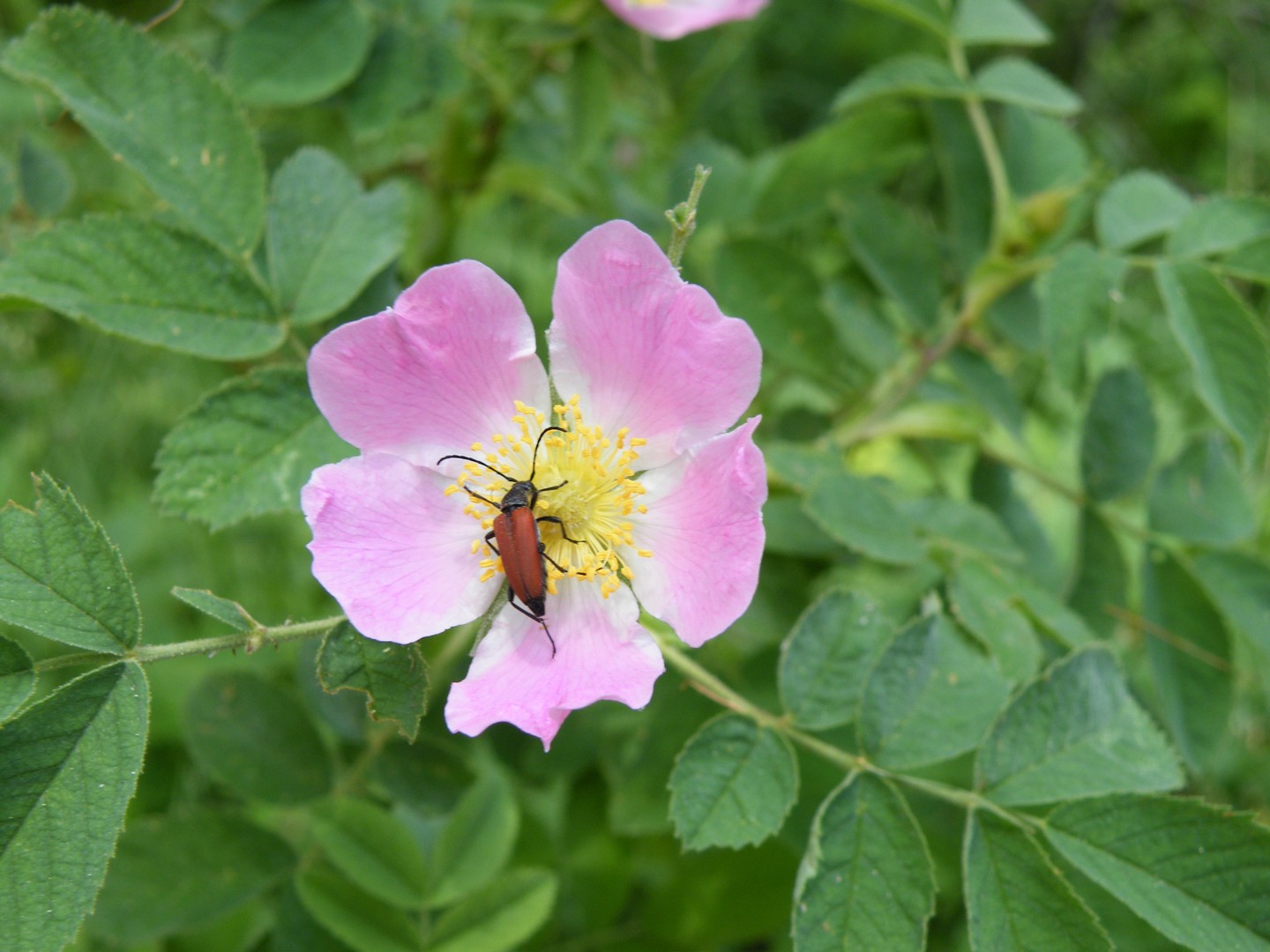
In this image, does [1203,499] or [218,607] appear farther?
[1203,499]

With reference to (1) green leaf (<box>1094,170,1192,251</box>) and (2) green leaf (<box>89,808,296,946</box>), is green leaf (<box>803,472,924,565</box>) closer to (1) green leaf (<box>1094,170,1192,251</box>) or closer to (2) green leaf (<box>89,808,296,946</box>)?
(1) green leaf (<box>1094,170,1192,251</box>)

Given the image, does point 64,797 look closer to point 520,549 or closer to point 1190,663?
point 520,549

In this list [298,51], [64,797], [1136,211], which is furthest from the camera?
[1136,211]

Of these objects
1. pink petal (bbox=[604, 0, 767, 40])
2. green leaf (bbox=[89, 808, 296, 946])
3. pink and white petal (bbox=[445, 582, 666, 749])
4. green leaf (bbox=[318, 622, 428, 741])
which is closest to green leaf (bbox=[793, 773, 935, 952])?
pink and white petal (bbox=[445, 582, 666, 749])

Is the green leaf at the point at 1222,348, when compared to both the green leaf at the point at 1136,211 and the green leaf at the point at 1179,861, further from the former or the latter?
the green leaf at the point at 1179,861

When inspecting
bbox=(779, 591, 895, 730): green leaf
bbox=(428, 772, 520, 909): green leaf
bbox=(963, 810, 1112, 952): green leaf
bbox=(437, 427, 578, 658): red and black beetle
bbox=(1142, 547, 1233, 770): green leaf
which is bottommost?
bbox=(1142, 547, 1233, 770): green leaf

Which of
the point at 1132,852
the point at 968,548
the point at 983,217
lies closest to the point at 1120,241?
the point at 983,217

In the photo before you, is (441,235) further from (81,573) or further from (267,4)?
(81,573)

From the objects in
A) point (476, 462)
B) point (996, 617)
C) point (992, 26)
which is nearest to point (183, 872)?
point (476, 462)
